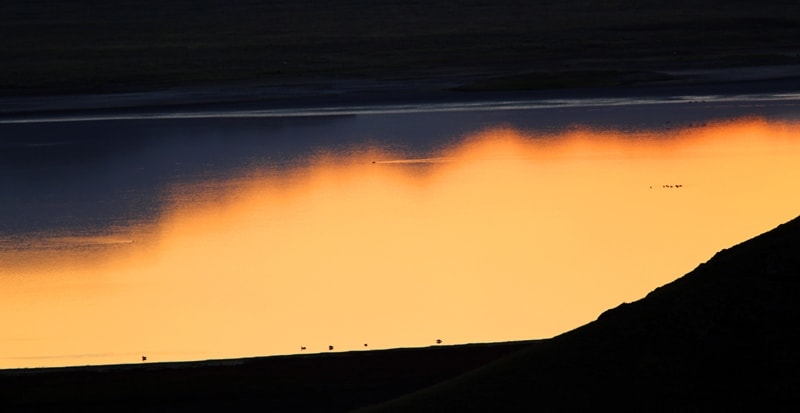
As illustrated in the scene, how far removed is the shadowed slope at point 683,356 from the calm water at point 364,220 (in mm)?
6857

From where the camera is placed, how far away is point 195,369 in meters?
13.9

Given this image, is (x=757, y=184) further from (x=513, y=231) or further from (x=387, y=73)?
(x=387, y=73)

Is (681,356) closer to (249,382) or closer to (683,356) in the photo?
(683,356)

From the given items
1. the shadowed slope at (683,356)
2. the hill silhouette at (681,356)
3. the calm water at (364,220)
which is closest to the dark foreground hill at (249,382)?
the calm water at (364,220)

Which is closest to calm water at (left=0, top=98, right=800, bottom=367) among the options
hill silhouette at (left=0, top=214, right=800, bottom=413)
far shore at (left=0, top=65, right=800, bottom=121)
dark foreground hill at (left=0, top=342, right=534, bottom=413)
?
dark foreground hill at (left=0, top=342, right=534, bottom=413)

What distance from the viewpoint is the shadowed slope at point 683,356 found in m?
8.16

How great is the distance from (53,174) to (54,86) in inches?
739

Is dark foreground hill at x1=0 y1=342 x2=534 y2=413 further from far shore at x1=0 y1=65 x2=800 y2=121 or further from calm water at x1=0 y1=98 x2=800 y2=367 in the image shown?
far shore at x1=0 y1=65 x2=800 y2=121

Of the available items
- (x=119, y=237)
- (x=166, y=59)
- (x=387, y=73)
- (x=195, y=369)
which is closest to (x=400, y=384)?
(x=195, y=369)

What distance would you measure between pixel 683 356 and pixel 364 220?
16508mm

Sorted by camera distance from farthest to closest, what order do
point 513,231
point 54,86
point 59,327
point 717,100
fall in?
point 54,86 < point 717,100 < point 513,231 < point 59,327

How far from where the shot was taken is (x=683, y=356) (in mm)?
8352

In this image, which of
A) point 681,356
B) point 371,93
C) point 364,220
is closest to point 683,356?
point 681,356

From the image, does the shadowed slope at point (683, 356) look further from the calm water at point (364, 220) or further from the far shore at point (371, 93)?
the far shore at point (371, 93)
